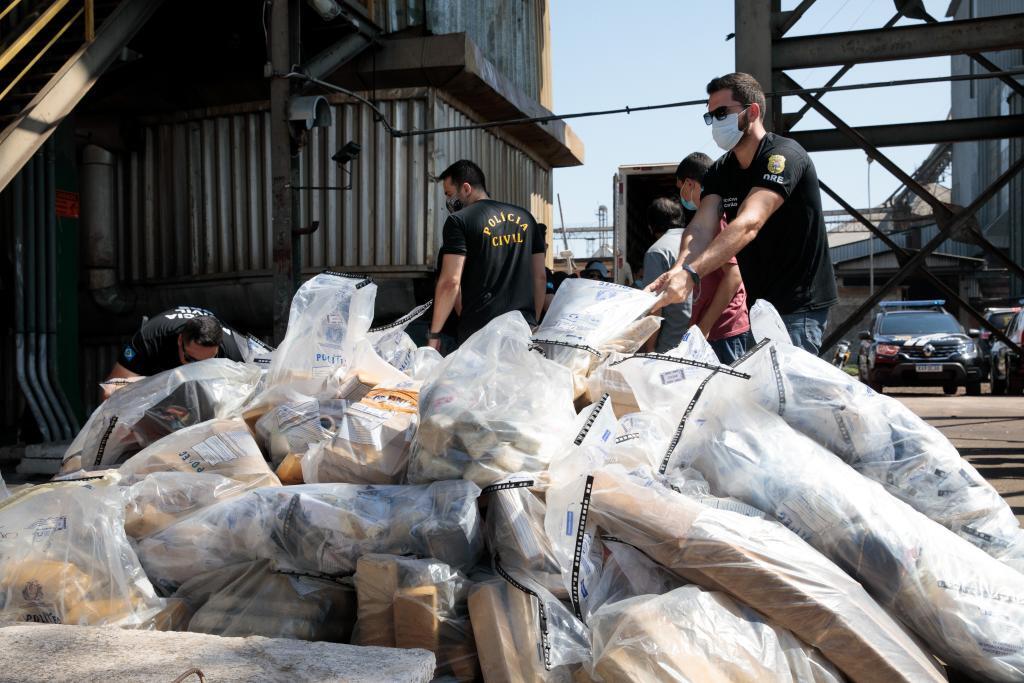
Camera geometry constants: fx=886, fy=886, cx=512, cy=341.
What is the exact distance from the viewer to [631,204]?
11.9 metres

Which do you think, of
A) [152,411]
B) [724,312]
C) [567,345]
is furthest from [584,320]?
[152,411]

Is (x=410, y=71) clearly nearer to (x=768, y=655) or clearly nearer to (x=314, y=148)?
(x=314, y=148)

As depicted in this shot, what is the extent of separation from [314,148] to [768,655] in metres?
7.95

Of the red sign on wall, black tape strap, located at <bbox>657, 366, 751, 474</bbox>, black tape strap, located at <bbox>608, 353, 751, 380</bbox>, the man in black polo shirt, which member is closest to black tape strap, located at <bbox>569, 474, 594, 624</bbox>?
black tape strap, located at <bbox>657, 366, 751, 474</bbox>

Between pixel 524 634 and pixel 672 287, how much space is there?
→ 1476 mm

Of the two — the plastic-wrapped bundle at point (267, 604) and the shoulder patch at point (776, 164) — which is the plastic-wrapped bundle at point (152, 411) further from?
the shoulder patch at point (776, 164)

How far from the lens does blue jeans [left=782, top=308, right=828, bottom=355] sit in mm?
3498

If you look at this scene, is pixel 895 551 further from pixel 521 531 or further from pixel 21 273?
pixel 21 273

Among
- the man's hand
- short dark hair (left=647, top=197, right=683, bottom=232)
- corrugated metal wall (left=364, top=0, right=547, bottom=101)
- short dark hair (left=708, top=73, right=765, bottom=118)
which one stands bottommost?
the man's hand

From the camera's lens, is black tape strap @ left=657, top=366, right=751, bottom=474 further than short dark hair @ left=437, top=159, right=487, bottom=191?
No

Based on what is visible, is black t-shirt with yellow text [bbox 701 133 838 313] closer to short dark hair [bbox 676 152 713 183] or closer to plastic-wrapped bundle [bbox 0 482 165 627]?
short dark hair [bbox 676 152 713 183]

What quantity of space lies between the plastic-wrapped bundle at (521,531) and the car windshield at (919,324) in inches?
514

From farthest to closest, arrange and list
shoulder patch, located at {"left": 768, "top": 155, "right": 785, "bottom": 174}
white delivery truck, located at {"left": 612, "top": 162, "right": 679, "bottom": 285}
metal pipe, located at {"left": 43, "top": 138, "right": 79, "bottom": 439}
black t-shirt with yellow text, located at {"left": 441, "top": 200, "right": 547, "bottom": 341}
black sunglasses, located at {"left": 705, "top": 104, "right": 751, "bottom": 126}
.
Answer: white delivery truck, located at {"left": 612, "top": 162, "right": 679, "bottom": 285}, metal pipe, located at {"left": 43, "top": 138, "right": 79, "bottom": 439}, black t-shirt with yellow text, located at {"left": 441, "top": 200, "right": 547, "bottom": 341}, black sunglasses, located at {"left": 705, "top": 104, "right": 751, "bottom": 126}, shoulder patch, located at {"left": 768, "top": 155, "right": 785, "bottom": 174}

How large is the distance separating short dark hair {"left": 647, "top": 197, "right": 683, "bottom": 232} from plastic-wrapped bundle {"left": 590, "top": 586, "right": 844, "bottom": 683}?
2.78 m
